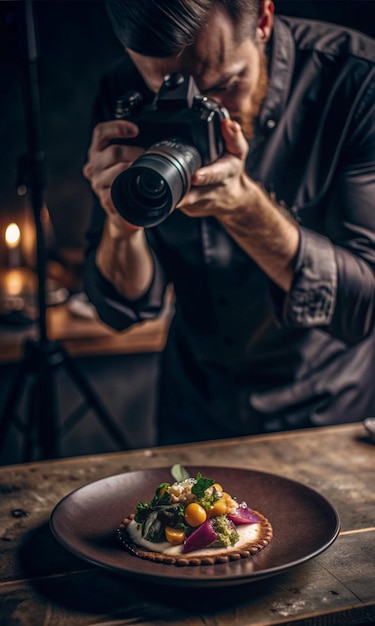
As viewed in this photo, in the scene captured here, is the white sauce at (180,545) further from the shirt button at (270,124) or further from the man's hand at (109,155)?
the shirt button at (270,124)

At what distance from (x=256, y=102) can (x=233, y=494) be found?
2.76 ft

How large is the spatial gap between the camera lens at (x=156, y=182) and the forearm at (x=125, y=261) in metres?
0.27

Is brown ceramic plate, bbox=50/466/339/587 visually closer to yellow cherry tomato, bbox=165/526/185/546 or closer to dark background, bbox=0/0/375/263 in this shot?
yellow cherry tomato, bbox=165/526/185/546

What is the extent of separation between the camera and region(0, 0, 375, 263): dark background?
5.50 feet

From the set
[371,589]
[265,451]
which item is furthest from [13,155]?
[371,589]

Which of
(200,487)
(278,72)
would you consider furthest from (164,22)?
(200,487)

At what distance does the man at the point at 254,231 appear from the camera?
4.35 ft

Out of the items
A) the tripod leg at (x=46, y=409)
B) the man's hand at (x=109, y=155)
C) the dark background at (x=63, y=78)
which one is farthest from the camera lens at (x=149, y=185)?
the tripod leg at (x=46, y=409)

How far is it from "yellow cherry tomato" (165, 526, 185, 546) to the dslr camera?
486 mm

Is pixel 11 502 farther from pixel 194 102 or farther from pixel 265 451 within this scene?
pixel 194 102

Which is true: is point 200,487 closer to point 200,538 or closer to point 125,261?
point 200,538

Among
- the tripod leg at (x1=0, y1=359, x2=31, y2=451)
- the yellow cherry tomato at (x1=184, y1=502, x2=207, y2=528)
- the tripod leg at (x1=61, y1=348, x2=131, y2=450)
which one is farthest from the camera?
the tripod leg at (x1=61, y1=348, x2=131, y2=450)

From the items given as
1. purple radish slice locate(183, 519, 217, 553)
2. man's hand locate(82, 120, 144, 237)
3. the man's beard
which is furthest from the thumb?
purple radish slice locate(183, 519, 217, 553)

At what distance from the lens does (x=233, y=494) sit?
1.09 metres
